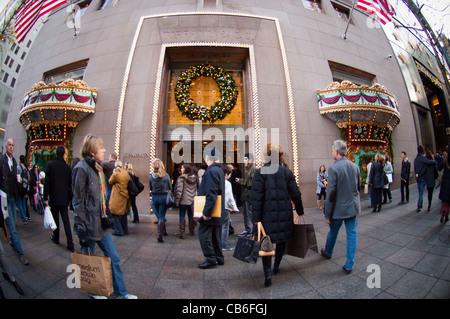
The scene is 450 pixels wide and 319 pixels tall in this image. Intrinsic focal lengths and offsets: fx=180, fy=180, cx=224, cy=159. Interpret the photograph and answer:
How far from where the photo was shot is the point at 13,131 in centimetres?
690

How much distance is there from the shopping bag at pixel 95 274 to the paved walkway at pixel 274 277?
0.31 ft

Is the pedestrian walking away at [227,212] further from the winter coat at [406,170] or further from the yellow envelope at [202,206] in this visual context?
the winter coat at [406,170]

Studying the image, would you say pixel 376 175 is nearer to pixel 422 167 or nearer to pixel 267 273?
pixel 422 167

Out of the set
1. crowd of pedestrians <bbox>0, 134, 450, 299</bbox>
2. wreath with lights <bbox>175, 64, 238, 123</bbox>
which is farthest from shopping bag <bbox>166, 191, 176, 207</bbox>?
wreath with lights <bbox>175, 64, 238, 123</bbox>

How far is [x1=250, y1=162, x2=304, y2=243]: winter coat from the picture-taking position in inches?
101

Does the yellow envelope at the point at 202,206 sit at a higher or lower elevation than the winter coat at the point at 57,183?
lower

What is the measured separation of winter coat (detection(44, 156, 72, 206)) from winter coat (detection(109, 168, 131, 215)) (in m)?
1.12

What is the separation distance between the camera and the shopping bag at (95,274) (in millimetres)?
1779

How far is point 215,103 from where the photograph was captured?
822cm

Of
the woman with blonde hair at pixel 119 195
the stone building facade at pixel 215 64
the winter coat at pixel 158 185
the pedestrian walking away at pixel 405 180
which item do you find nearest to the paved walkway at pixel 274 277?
the woman with blonde hair at pixel 119 195

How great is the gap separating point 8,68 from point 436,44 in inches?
232

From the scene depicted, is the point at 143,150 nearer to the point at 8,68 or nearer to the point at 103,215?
the point at 8,68

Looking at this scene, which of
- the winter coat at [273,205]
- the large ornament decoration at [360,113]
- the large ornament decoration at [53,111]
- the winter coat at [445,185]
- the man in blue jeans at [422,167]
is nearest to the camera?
the winter coat at [273,205]

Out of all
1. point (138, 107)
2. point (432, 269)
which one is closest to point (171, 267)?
point (432, 269)
